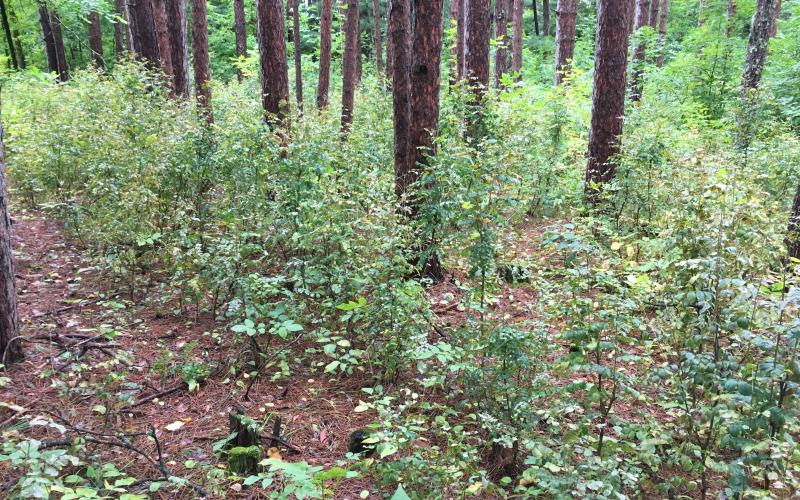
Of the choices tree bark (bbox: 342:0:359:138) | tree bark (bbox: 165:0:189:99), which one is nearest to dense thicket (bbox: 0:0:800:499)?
tree bark (bbox: 165:0:189:99)

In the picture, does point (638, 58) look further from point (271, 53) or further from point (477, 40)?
point (271, 53)

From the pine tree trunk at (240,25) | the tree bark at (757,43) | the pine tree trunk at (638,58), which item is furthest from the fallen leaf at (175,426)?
the pine tree trunk at (240,25)

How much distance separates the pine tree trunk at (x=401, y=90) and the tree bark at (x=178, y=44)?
6600 millimetres

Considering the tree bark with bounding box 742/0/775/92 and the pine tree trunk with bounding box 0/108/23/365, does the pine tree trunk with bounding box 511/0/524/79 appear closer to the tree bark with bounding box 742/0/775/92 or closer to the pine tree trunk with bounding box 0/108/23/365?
the tree bark with bounding box 742/0/775/92

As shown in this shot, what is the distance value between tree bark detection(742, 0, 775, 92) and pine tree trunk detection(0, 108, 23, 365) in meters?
11.9

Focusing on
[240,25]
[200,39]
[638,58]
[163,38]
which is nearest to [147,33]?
[163,38]

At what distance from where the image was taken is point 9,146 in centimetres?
845

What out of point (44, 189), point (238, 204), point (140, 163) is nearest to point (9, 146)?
point (44, 189)

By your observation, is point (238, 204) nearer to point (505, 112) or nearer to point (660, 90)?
point (505, 112)

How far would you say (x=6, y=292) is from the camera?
3.89m

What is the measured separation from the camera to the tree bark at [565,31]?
13156mm

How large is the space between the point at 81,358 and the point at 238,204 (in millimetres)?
2262

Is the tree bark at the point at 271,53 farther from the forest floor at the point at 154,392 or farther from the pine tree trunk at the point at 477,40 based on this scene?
the forest floor at the point at 154,392

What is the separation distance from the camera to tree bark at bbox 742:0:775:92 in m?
10.4
